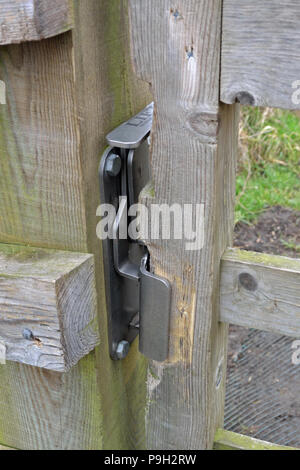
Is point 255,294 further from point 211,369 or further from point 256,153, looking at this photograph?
point 256,153

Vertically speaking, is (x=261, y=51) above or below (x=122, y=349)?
above

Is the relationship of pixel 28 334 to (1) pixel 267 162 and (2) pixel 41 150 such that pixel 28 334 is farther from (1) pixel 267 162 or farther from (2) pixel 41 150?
(1) pixel 267 162

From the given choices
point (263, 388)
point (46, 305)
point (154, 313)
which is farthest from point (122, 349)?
point (263, 388)

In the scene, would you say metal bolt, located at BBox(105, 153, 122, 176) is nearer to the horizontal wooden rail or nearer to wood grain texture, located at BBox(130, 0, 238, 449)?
wood grain texture, located at BBox(130, 0, 238, 449)

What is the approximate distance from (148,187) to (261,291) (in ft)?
0.91

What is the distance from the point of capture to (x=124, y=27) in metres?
Answer: 1.06

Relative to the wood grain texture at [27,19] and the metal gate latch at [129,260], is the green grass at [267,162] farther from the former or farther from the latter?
the wood grain texture at [27,19]

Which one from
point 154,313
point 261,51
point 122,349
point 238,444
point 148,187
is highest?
point 261,51

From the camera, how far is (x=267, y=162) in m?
4.39

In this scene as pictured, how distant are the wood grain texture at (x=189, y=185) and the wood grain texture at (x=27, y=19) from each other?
147 mm

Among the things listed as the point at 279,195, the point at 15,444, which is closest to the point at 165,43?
the point at 15,444

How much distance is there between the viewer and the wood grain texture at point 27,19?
78 cm

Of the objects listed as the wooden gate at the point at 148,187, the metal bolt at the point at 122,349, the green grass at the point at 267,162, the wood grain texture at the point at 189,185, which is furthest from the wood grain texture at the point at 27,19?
the green grass at the point at 267,162

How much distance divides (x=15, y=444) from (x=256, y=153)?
3.41 m
